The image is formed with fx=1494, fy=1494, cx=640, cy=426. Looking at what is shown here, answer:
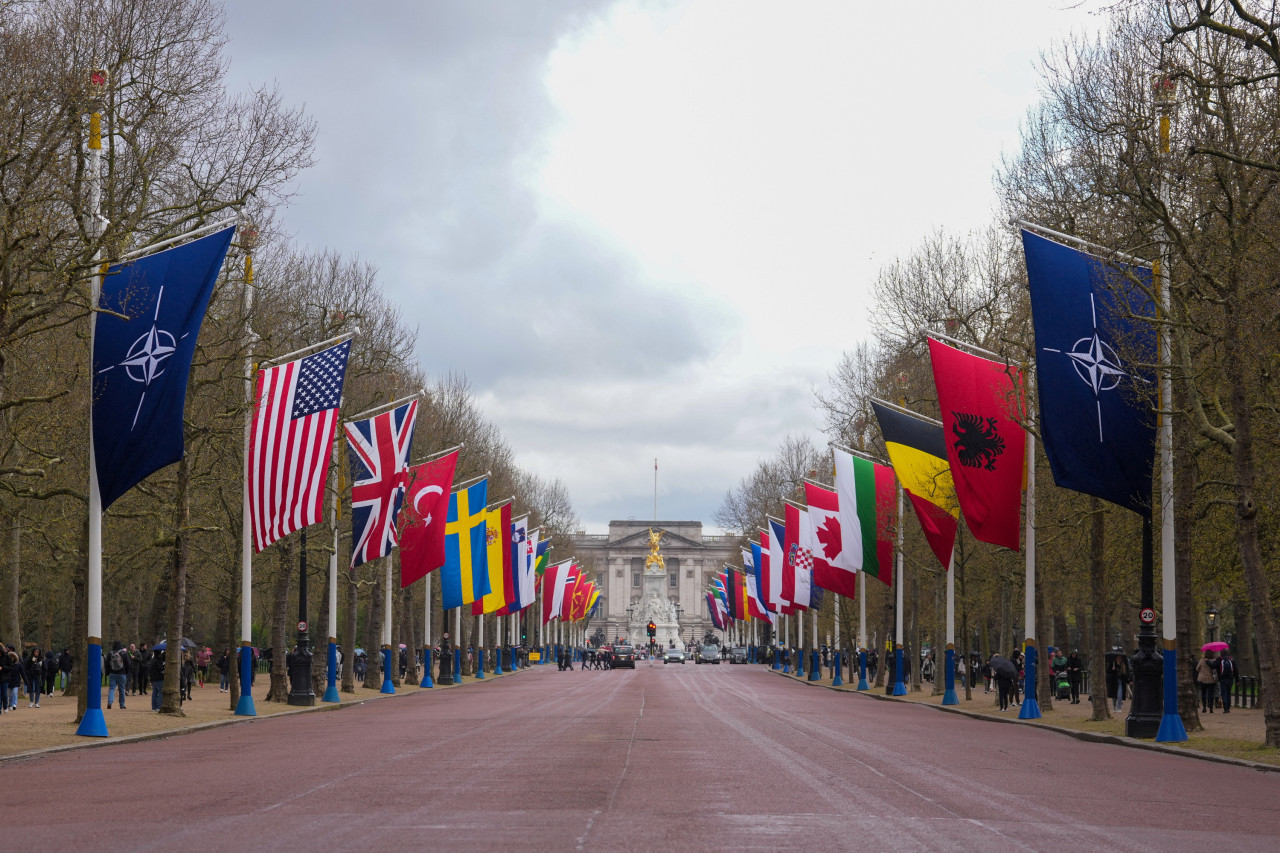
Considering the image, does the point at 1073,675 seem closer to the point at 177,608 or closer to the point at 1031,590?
the point at 1031,590

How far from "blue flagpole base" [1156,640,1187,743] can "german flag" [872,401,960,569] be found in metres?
9.99

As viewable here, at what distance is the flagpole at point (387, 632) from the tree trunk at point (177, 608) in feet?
45.9

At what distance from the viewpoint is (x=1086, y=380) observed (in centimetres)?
2408

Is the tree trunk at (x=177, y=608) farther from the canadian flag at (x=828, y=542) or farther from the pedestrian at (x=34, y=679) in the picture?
the canadian flag at (x=828, y=542)

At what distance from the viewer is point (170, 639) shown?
32.3 m

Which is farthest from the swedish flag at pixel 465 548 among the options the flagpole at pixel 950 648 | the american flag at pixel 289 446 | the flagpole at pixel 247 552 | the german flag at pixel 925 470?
the american flag at pixel 289 446

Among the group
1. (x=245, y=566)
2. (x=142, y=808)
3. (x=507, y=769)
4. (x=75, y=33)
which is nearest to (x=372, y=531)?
(x=245, y=566)

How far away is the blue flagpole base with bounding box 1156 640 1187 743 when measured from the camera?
83.8 ft

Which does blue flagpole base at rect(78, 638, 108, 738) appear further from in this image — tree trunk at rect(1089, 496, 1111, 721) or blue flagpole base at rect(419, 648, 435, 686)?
blue flagpole base at rect(419, 648, 435, 686)

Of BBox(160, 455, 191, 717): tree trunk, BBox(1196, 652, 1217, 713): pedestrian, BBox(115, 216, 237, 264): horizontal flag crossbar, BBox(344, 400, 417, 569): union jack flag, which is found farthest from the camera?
BBox(1196, 652, 1217, 713): pedestrian

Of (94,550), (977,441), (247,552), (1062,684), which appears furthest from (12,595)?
(1062,684)

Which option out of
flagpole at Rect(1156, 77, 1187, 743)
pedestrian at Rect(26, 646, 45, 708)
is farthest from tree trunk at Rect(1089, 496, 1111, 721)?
pedestrian at Rect(26, 646, 45, 708)

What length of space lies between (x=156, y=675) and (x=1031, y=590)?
22.4 metres

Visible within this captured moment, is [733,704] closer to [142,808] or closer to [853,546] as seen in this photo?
[853,546]
